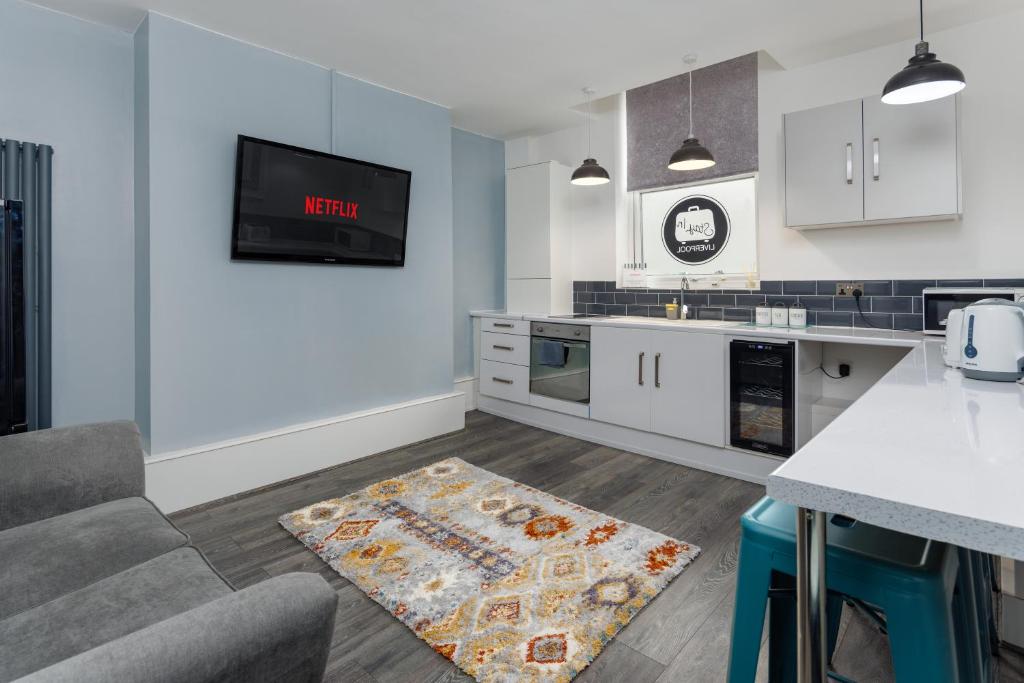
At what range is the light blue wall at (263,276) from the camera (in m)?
2.95

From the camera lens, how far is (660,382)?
12.3ft

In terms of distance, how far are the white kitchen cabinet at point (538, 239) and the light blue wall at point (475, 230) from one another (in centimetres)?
25

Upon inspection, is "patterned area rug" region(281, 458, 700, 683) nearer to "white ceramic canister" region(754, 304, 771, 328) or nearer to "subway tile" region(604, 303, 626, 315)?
"white ceramic canister" region(754, 304, 771, 328)

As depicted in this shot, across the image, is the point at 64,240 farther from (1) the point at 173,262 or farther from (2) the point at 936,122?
(2) the point at 936,122

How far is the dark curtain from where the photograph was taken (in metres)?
2.62

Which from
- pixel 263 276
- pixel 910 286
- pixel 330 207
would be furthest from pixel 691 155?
pixel 263 276

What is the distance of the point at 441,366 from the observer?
14.6 feet

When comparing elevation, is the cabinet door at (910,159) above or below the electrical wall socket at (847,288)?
above

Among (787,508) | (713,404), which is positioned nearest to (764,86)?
(713,404)

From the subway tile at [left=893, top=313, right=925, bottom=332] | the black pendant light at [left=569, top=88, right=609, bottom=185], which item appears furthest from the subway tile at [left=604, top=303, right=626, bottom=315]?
the subway tile at [left=893, top=313, right=925, bottom=332]

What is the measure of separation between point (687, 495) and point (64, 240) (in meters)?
3.69

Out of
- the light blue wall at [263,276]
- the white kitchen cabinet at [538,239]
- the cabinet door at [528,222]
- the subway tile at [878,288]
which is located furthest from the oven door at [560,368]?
the subway tile at [878,288]

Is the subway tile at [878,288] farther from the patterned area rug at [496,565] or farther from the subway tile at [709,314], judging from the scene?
the patterned area rug at [496,565]

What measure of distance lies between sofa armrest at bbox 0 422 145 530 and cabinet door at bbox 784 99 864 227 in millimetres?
3649
